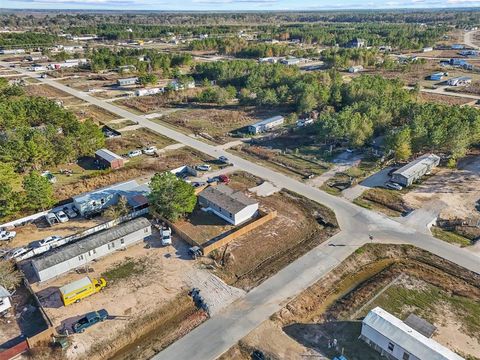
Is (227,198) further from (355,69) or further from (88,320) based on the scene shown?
(355,69)

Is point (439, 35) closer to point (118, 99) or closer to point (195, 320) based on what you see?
point (118, 99)

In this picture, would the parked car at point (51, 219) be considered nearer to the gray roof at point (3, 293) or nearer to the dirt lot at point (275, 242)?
the gray roof at point (3, 293)

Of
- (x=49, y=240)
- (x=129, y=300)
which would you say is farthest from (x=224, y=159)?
(x=129, y=300)

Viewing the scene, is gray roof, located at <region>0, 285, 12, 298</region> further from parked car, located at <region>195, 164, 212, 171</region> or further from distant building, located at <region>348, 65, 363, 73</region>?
distant building, located at <region>348, 65, 363, 73</region>

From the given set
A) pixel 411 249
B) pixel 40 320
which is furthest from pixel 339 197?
pixel 40 320

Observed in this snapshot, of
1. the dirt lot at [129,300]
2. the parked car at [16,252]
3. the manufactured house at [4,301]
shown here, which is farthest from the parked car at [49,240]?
the manufactured house at [4,301]
